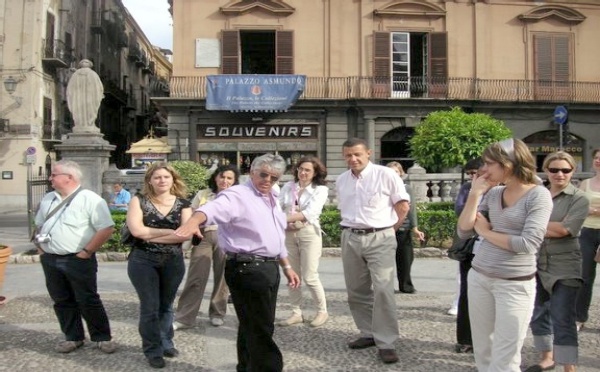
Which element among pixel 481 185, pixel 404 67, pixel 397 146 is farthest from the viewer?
pixel 397 146

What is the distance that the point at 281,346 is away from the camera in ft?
16.7

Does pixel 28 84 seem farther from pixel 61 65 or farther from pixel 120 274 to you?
pixel 120 274

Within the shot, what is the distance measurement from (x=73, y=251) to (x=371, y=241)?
2.46 m

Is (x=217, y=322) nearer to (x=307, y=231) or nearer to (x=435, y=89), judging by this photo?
(x=307, y=231)

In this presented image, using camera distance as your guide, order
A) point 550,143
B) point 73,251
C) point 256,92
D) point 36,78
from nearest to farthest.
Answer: point 73,251 → point 256,92 → point 550,143 → point 36,78

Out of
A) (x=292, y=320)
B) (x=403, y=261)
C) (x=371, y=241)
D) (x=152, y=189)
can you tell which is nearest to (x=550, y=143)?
Result: (x=403, y=261)

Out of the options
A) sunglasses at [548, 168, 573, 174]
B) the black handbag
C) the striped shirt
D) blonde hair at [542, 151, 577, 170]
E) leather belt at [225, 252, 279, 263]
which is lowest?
the black handbag

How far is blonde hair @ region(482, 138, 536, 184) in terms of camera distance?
11.6 ft

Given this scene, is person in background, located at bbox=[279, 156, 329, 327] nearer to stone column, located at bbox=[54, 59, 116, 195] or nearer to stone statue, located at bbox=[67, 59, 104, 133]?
stone column, located at bbox=[54, 59, 116, 195]

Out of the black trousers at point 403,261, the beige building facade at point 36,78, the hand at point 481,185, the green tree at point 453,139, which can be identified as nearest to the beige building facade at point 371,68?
the beige building facade at point 36,78

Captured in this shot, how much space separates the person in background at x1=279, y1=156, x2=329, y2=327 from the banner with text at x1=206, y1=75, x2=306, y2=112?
625 inches

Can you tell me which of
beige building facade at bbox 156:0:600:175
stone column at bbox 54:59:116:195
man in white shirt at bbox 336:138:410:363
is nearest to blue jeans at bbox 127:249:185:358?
man in white shirt at bbox 336:138:410:363

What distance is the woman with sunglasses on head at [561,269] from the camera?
13.5 feet

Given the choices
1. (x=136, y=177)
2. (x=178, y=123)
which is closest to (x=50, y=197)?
(x=136, y=177)
